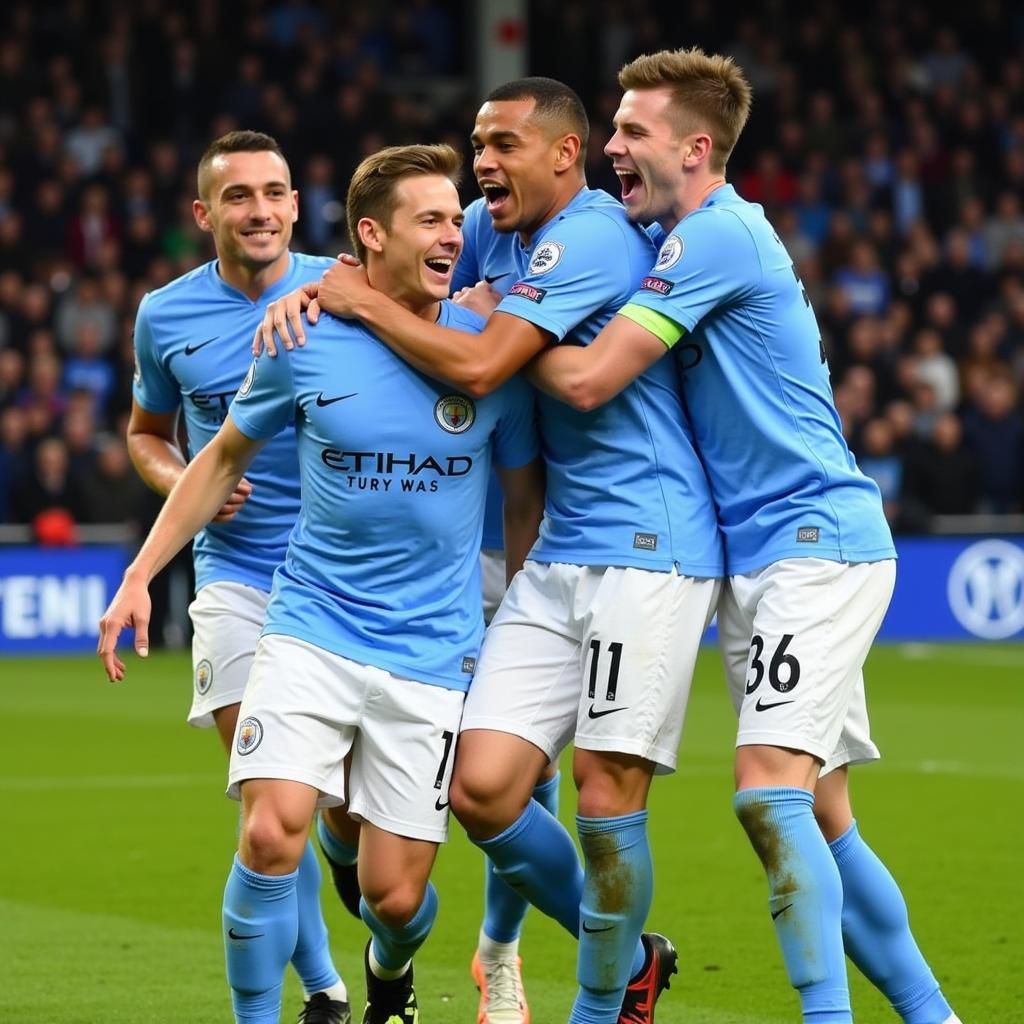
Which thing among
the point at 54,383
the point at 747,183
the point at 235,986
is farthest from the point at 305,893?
the point at 747,183

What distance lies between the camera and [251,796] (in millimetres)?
5055

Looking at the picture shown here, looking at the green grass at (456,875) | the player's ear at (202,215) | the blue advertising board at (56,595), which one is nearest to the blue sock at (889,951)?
the green grass at (456,875)

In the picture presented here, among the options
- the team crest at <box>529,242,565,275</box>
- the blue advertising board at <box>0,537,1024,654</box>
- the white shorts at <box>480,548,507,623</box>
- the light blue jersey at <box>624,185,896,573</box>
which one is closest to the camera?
the light blue jersey at <box>624,185,896,573</box>

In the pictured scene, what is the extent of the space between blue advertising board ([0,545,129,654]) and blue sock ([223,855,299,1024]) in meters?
11.9

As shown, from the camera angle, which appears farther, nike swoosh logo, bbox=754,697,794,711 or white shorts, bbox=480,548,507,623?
white shorts, bbox=480,548,507,623

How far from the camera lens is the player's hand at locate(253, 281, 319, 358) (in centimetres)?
527

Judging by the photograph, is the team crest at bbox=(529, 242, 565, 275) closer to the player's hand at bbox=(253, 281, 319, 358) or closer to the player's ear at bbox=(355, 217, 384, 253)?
the player's ear at bbox=(355, 217, 384, 253)

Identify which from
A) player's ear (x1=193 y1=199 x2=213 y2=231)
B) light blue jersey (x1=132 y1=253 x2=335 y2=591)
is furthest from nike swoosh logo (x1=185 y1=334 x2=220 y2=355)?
player's ear (x1=193 y1=199 x2=213 y2=231)

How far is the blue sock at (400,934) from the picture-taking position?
17.6 ft

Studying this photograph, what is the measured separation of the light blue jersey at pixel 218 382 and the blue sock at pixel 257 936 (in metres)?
1.22

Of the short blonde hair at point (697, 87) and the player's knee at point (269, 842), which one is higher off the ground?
the short blonde hair at point (697, 87)

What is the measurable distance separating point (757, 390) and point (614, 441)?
0.37 metres

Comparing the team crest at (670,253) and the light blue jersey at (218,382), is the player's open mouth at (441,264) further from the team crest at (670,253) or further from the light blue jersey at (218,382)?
the light blue jersey at (218,382)

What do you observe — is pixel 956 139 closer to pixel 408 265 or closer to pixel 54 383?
pixel 54 383
